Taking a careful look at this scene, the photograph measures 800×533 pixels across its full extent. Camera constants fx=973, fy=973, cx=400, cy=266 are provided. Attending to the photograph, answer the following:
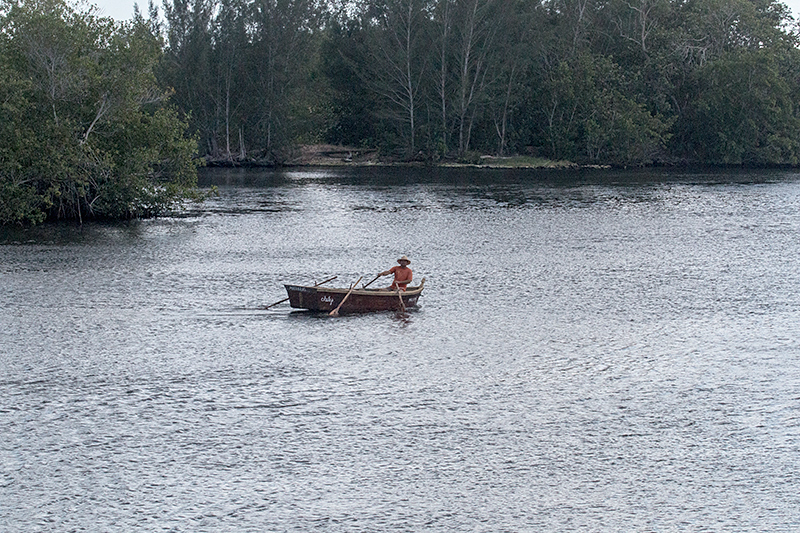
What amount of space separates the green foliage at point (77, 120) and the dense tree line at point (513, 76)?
64.5m

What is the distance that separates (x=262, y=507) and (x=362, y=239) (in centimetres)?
3810

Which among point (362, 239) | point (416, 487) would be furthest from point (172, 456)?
point (362, 239)

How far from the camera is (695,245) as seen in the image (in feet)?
181

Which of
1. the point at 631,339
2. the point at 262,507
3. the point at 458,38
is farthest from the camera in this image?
the point at 458,38

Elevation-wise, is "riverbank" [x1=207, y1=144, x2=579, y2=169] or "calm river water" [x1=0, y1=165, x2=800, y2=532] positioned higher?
"riverbank" [x1=207, y1=144, x2=579, y2=169]

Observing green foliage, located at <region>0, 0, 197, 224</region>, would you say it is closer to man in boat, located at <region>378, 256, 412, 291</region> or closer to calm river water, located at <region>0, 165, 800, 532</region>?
calm river water, located at <region>0, 165, 800, 532</region>

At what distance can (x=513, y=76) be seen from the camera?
126375 mm

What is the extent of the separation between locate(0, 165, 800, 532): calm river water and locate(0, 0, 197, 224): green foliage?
8.64 metres

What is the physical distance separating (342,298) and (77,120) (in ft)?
109

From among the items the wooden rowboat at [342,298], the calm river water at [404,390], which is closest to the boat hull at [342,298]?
the wooden rowboat at [342,298]

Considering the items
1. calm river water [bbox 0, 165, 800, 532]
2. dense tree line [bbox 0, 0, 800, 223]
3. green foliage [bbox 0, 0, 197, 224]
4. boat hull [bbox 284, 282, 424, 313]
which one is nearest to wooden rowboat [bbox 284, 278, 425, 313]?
boat hull [bbox 284, 282, 424, 313]

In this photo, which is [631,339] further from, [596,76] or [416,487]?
[596,76]

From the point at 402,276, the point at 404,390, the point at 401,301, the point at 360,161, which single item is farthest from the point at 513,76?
the point at 404,390

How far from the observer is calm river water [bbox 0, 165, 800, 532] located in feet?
63.1
